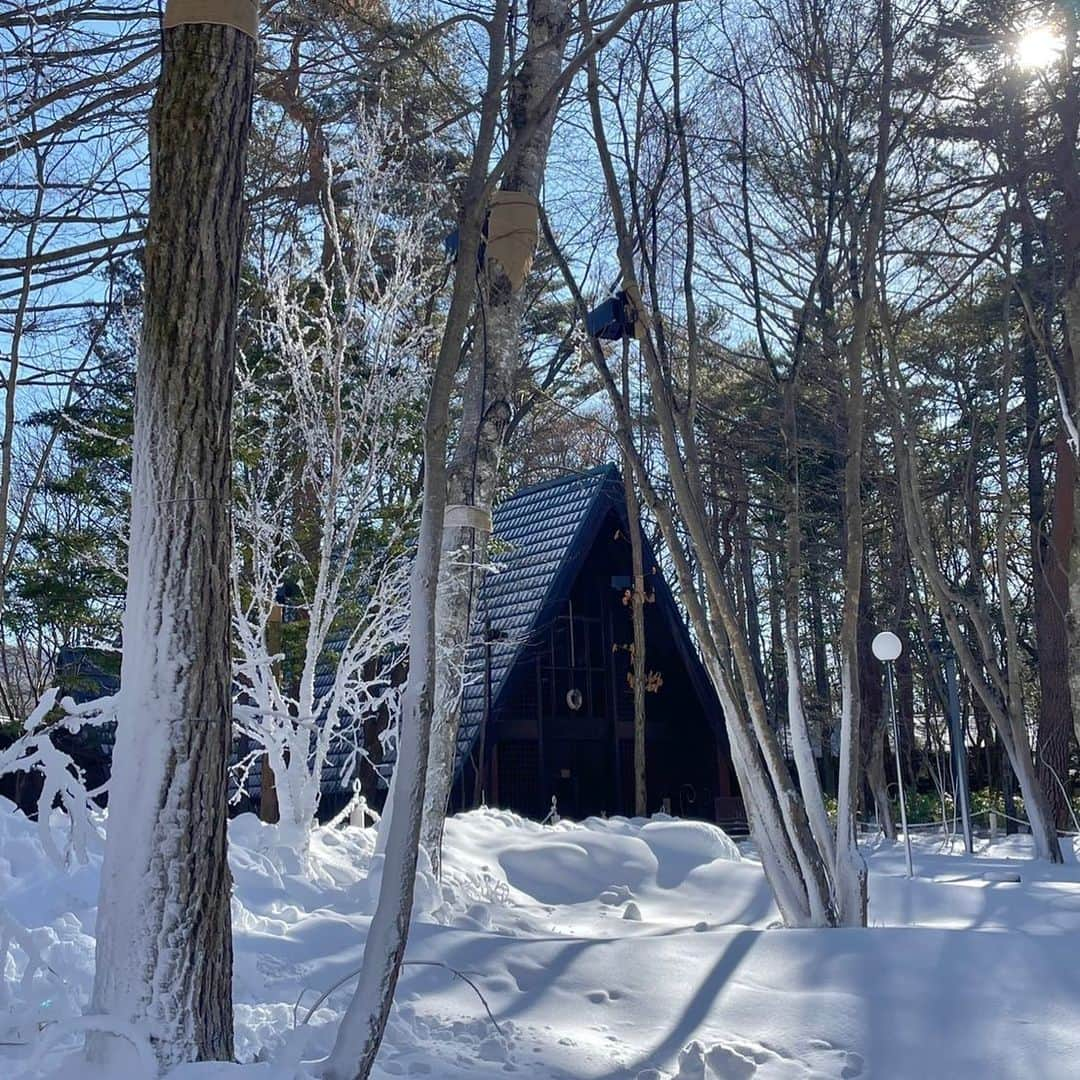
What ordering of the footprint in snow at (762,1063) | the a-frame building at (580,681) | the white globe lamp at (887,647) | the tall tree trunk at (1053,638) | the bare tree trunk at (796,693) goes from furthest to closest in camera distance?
the a-frame building at (580,681) < the tall tree trunk at (1053,638) < the white globe lamp at (887,647) < the bare tree trunk at (796,693) < the footprint in snow at (762,1063)

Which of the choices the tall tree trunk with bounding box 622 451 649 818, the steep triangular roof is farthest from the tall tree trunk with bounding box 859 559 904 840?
the tall tree trunk with bounding box 622 451 649 818

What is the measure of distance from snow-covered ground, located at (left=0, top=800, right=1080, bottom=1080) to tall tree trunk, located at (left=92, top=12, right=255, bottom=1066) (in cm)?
20

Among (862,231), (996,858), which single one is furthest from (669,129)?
(996,858)

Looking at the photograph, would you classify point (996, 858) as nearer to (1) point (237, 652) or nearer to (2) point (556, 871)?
(2) point (556, 871)

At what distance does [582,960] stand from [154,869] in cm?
172

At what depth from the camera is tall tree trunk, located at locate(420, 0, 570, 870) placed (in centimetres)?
573

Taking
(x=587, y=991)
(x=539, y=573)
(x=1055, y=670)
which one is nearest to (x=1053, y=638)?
(x=1055, y=670)

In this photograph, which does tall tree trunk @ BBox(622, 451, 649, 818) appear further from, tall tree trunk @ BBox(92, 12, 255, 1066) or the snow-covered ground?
tall tree trunk @ BBox(92, 12, 255, 1066)

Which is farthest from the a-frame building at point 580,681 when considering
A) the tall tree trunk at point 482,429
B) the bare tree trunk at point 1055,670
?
the tall tree trunk at point 482,429

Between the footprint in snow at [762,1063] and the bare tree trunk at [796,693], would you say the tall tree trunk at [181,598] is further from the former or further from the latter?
the bare tree trunk at [796,693]

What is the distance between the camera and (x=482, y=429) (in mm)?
6059

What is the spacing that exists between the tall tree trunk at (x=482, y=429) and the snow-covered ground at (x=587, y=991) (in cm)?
81

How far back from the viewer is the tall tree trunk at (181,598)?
2529mm

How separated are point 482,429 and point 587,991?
324 cm
